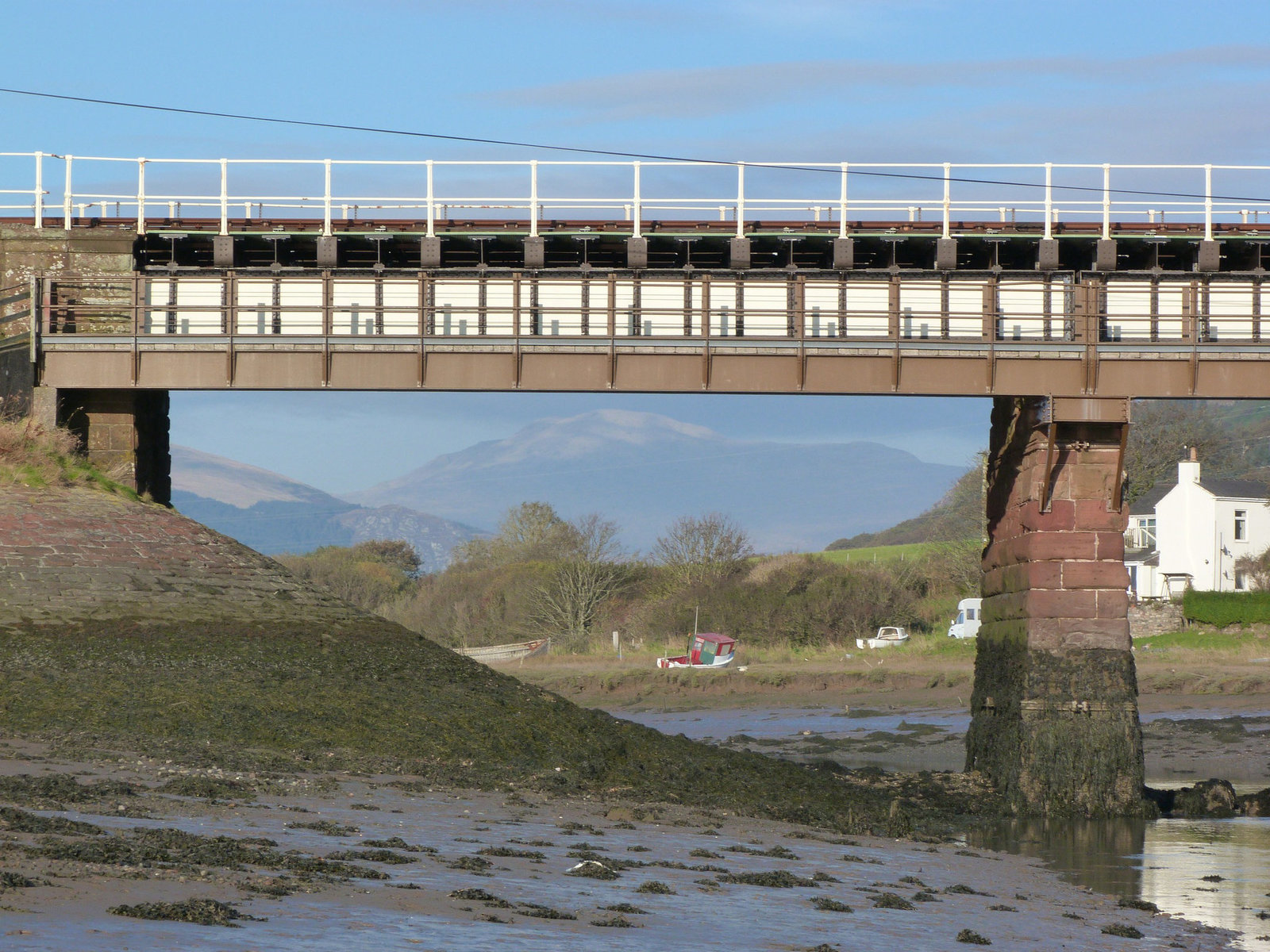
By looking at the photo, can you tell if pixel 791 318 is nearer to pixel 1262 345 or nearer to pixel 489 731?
pixel 1262 345

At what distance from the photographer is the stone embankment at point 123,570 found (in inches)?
1041

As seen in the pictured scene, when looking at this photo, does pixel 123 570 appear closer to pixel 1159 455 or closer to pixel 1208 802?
pixel 1208 802

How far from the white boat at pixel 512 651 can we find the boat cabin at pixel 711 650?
33.6ft

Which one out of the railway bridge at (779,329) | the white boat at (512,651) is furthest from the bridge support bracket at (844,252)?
the white boat at (512,651)

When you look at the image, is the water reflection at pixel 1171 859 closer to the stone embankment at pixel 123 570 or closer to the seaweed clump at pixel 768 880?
the seaweed clump at pixel 768 880

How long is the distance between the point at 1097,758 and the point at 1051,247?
10.6m

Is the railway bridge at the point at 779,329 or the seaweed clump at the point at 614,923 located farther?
the railway bridge at the point at 779,329

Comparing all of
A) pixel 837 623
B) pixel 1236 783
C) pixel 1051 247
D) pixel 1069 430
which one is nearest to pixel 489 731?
pixel 1069 430

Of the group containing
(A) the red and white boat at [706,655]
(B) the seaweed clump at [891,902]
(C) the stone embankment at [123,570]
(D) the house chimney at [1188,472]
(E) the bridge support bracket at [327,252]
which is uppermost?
(E) the bridge support bracket at [327,252]

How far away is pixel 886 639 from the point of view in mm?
69312

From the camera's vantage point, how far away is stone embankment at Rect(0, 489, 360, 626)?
26.4 m

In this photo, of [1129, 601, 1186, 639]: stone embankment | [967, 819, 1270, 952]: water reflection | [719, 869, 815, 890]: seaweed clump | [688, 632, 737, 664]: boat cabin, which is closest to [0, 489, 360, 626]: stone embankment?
[967, 819, 1270, 952]: water reflection

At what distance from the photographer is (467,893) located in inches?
504

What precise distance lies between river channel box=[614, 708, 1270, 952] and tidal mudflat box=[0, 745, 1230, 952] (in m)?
1.26
